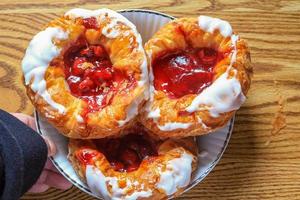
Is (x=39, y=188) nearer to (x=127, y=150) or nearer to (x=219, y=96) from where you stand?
(x=127, y=150)

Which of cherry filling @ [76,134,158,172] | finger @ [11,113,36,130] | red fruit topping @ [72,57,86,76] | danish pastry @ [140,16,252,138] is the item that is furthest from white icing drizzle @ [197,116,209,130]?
finger @ [11,113,36,130]

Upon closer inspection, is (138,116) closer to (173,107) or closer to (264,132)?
(173,107)

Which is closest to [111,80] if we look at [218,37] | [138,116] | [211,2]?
[138,116]

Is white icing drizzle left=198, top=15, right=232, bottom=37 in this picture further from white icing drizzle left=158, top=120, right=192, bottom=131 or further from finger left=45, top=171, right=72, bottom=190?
finger left=45, top=171, right=72, bottom=190

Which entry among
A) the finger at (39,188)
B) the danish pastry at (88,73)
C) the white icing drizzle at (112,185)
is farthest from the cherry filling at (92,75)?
the finger at (39,188)

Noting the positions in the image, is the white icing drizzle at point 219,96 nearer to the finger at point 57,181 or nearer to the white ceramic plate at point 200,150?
the white ceramic plate at point 200,150

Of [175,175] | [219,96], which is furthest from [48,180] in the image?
[219,96]
